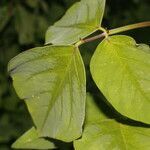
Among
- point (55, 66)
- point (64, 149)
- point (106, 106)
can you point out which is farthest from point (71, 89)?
point (64, 149)

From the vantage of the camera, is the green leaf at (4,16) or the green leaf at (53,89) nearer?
the green leaf at (53,89)

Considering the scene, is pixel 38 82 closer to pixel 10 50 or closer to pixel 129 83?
pixel 129 83

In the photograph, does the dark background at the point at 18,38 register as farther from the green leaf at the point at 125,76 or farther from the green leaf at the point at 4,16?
the green leaf at the point at 125,76

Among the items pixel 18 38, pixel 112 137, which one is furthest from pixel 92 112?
pixel 18 38

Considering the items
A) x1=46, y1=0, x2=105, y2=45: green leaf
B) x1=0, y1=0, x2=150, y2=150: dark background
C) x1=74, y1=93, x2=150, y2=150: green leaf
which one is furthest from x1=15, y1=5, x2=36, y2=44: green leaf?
x1=74, y1=93, x2=150, y2=150: green leaf

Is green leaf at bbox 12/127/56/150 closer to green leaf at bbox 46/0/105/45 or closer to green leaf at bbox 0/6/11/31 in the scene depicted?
green leaf at bbox 46/0/105/45

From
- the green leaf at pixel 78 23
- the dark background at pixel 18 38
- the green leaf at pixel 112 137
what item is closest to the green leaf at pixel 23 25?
the dark background at pixel 18 38
